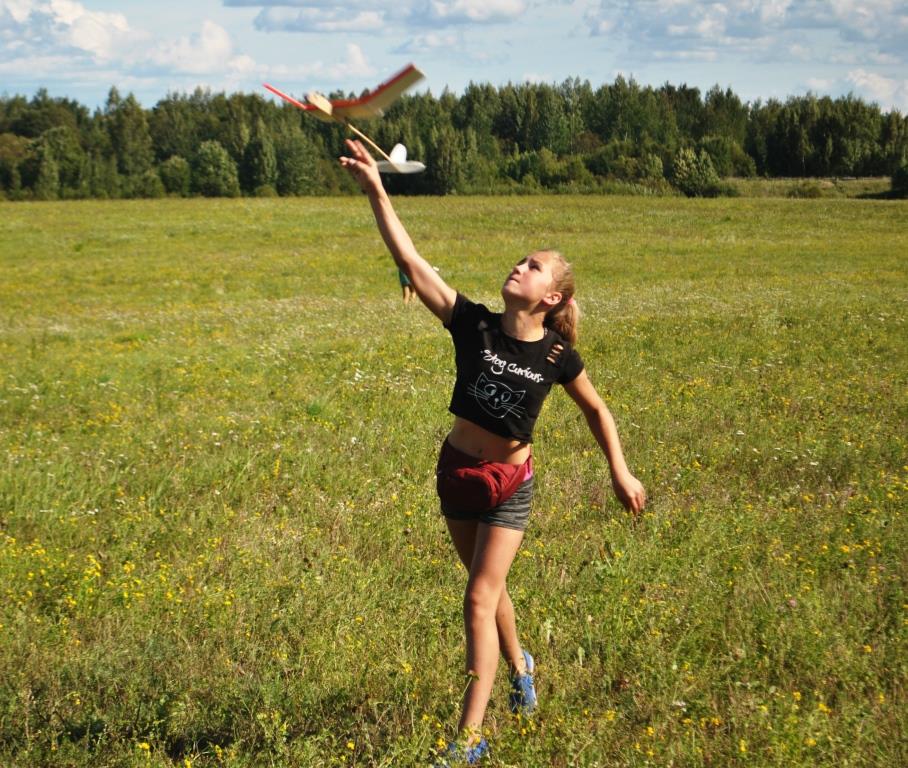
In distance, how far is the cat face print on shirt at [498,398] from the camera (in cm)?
461

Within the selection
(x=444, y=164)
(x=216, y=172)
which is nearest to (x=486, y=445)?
(x=444, y=164)

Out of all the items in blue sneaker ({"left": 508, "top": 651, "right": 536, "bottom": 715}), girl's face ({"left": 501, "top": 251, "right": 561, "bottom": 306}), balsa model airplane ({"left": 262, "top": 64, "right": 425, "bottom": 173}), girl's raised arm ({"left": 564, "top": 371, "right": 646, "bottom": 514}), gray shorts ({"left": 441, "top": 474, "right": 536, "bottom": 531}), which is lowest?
blue sneaker ({"left": 508, "top": 651, "right": 536, "bottom": 715})

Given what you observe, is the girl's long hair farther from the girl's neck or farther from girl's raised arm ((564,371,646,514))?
girl's raised arm ((564,371,646,514))

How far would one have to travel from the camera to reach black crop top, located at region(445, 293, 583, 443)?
4.62 meters

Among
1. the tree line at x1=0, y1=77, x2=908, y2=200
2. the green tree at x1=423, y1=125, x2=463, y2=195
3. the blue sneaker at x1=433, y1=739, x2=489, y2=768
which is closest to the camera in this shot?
the blue sneaker at x1=433, y1=739, x2=489, y2=768

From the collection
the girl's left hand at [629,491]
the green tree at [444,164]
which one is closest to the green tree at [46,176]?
the green tree at [444,164]

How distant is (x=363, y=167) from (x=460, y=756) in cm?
244

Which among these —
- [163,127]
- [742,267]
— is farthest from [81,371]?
[163,127]

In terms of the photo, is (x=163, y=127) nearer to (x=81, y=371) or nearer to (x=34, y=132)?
(x=34, y=132)

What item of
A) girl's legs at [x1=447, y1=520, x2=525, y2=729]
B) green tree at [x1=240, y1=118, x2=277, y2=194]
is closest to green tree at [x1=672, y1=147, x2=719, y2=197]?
green tree at [x1=240, y1=118, x2=277, y2=194]

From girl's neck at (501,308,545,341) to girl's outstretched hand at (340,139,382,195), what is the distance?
80 centimetres

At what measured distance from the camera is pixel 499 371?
4613 mm

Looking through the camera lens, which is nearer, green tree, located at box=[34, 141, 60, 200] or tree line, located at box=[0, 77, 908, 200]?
tree line, located at box=[0, 77, 908, 200]

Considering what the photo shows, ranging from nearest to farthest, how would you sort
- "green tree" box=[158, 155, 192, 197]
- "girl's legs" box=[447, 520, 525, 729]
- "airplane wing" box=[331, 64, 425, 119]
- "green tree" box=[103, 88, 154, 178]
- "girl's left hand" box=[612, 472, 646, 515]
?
1. "airplane wing" box=[331, 64, 425, 119]
2. "girl's legs" box=[447, 520, 525, 729]
3. "girl's left hand" box=[612, 472, 646, 515]
4. "green tree" box=[158, 155, 192, 197]
5. "green tree" box=[103, 88, 154, 178]
